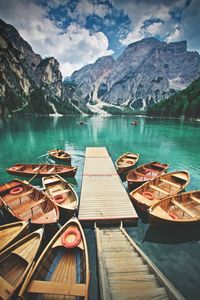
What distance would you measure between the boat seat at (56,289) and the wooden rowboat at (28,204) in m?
3.96

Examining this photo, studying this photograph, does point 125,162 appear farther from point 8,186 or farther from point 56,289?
point 56,289

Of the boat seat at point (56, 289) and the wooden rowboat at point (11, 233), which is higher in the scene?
the boat seat at point (56, 289)

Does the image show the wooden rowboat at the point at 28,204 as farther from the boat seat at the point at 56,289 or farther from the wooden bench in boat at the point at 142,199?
the wooden bench in boat at the point at 142,199

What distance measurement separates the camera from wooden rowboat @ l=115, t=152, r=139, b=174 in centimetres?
1951

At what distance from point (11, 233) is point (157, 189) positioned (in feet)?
37.2

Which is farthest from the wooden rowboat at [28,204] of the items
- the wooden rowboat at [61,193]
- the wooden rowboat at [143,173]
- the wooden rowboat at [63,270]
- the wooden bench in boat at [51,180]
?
the wooden rowboat at [143,173]

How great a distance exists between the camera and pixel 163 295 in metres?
5.27

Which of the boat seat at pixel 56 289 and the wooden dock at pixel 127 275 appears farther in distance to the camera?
the wooden dock at pixel 127 275

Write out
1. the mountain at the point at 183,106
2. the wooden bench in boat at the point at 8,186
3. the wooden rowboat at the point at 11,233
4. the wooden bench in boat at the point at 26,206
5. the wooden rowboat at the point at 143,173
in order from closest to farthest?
the wooden rowboat at the point at 11,233 → the wooden bench in boat at the point at 26,206 → the wooden bench in boat at the point at 8,186 → the wooden rowboat at the point at 143,173 → the mountain at the point at 183,106

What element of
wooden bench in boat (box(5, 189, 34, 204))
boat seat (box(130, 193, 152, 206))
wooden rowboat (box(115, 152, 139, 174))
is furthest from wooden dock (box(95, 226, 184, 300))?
wooden rowboat (box(115, 152, 139, 174))

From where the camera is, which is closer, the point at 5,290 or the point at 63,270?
the point at 5,290

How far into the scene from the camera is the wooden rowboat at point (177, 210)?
30.9 feet

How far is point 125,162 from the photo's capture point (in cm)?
2309

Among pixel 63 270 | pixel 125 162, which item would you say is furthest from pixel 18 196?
pixel 125 162
